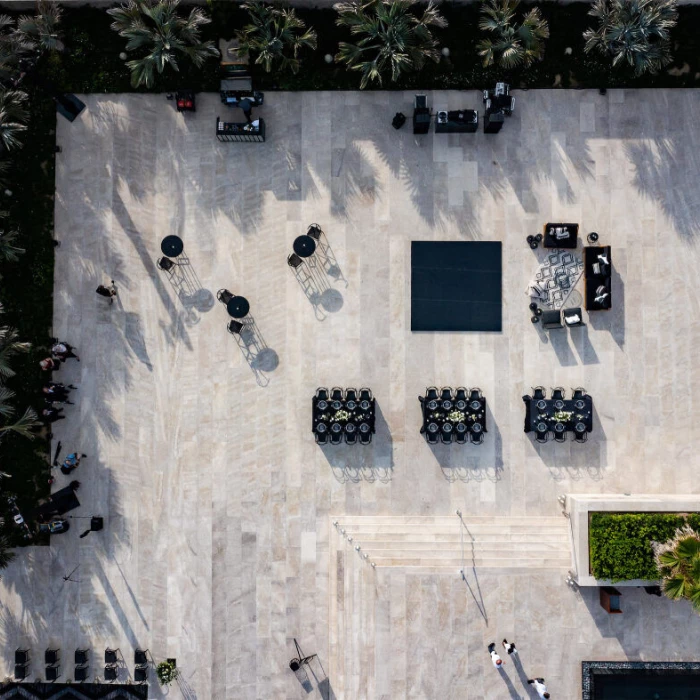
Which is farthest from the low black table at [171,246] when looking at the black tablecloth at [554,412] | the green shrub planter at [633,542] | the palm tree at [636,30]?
the green shrub planter at [633,542]

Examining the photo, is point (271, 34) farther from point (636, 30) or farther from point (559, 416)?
point (559, 416)

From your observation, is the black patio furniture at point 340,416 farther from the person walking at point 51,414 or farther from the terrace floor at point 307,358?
the person walking at point 51,414

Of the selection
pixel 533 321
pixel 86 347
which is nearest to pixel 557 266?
pixel 533 321

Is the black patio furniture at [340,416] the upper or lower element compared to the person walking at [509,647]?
upper

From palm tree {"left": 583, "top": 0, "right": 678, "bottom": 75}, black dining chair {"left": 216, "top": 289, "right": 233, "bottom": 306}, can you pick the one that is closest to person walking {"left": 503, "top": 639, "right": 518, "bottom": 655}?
black dining chair {"left": 216, "top": 289, "right": 233, "bottom": 306}

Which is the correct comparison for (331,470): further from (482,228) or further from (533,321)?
(482,228)

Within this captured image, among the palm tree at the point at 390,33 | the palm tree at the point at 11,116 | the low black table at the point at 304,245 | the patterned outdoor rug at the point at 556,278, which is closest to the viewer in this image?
the palm tree at the point at 390,33

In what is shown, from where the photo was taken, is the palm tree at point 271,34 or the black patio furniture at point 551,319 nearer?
the palm tree at point 271,34

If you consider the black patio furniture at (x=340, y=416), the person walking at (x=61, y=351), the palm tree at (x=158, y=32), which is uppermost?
the palm tree at (x=158, y=32)
